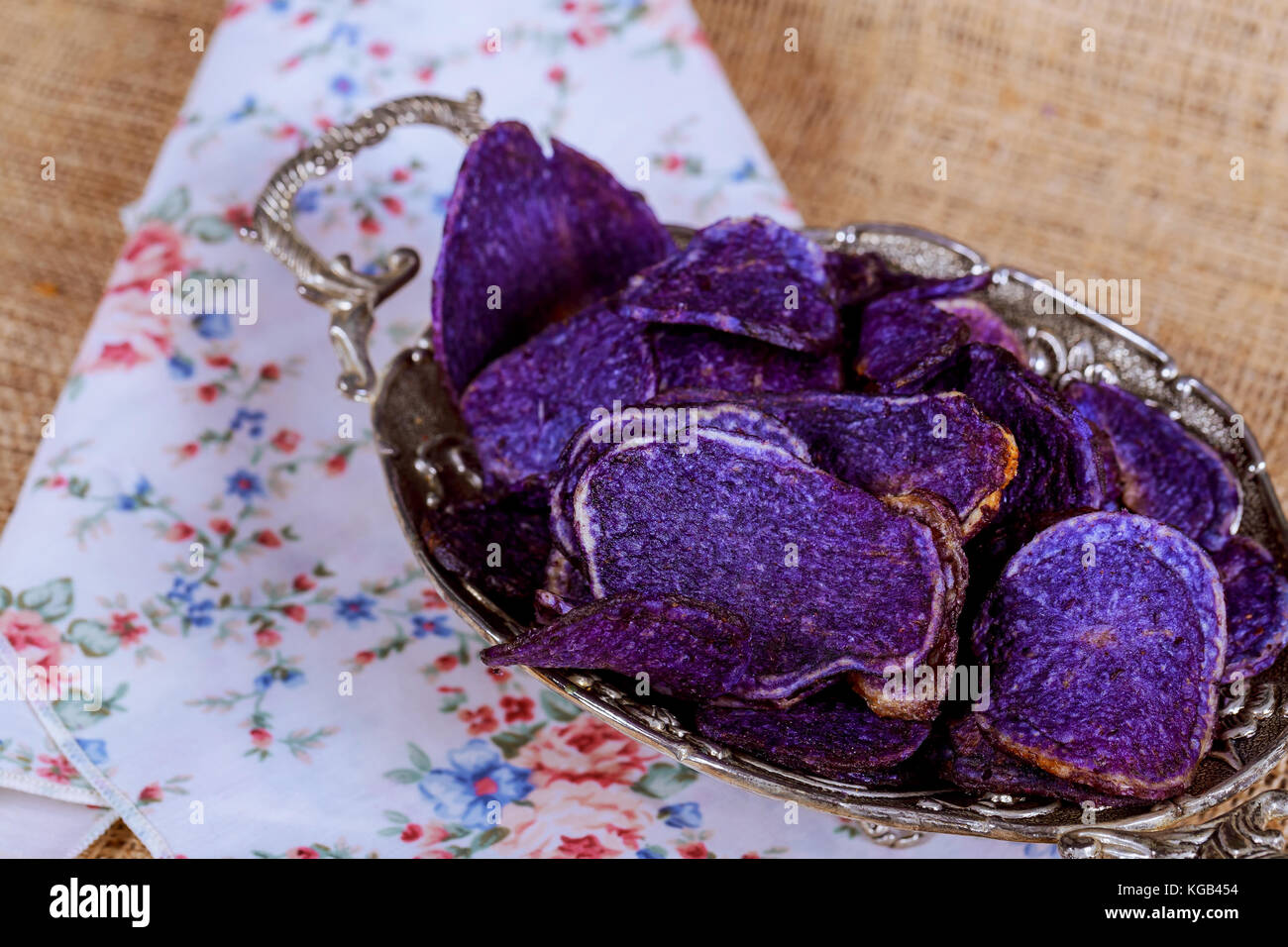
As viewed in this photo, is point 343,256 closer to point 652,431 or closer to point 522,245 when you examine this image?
point 522,245

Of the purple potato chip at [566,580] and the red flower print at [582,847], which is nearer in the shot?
the purple potato chip at [566,580]

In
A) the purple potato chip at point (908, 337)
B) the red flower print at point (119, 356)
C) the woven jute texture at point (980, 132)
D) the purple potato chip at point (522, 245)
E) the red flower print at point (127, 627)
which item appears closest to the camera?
the purple potato chip at point (908, 337)

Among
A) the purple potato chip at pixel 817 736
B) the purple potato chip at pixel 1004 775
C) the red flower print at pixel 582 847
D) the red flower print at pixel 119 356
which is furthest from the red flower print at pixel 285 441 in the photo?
the purple potato chip at pixel 1004 775

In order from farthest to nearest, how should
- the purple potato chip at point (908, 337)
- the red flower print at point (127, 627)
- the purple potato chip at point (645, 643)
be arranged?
the red flower print at point (127, 627), the purple potato chip at point (908, 337), the purple potato chip at point (645, 643)

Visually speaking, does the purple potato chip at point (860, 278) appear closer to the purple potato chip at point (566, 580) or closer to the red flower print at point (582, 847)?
the purple potato chip at point (566, 580)

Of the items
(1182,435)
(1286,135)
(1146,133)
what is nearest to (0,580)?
(1182,435)

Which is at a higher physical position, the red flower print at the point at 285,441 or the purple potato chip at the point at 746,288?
the purple potato chip at the point at 746,288

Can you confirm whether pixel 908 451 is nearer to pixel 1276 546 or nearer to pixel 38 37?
pixel 1276 546

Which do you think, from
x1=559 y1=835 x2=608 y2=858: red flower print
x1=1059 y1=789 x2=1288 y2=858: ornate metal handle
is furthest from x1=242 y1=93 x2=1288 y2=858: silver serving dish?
x1=559 y1=835 x2=608 y2=858: red flower print
